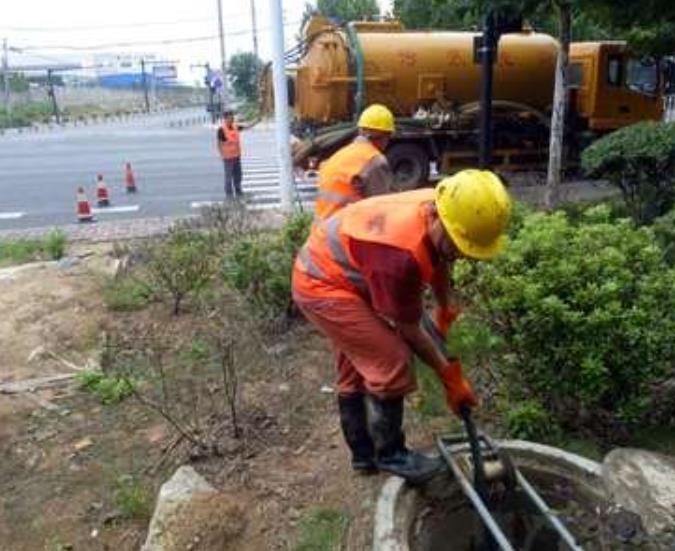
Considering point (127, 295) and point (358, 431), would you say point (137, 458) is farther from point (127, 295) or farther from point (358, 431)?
point (127, 295)

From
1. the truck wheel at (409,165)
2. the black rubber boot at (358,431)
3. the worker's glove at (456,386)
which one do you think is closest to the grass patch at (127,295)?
the black rubber boot at (358,431)

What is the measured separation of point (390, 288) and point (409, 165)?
10976mm

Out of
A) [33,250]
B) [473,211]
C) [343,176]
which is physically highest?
[473,211]

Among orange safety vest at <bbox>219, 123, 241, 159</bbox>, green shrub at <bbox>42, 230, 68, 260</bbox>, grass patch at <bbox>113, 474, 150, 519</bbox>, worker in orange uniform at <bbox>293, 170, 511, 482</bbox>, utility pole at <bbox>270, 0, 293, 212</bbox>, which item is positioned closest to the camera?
worker in orange uniform at <bbox>293, 170, 511, 482</bbox>

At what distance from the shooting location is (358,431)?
3797 millimetres

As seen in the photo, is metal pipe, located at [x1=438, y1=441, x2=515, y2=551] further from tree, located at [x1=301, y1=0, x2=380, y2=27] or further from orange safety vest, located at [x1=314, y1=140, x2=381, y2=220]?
tree, located at [x1=301, y1=0, x2=380, y2=27]

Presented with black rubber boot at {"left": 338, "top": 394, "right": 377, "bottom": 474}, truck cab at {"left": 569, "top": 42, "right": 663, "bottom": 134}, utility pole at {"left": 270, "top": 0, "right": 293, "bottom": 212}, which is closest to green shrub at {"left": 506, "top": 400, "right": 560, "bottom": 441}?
black rubber boot at {"left": 338, "top": 394, "right": 377, "bottom": 474}

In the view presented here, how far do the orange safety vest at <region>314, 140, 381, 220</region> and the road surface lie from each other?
296 inches

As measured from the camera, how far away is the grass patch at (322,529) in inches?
137

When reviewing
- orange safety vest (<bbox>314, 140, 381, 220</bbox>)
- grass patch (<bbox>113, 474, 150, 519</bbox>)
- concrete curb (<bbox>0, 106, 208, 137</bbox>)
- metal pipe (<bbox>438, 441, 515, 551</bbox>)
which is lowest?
concrete curb (<bbox>0, 106, 208, 137</bbox>)

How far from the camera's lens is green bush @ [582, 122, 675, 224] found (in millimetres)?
7652

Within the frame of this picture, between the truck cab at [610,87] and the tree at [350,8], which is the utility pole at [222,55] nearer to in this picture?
the tree at [350,8]

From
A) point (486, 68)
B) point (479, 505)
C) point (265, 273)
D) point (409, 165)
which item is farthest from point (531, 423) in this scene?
point (409, 165)

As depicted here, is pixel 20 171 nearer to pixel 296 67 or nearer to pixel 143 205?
pixel 143 205
